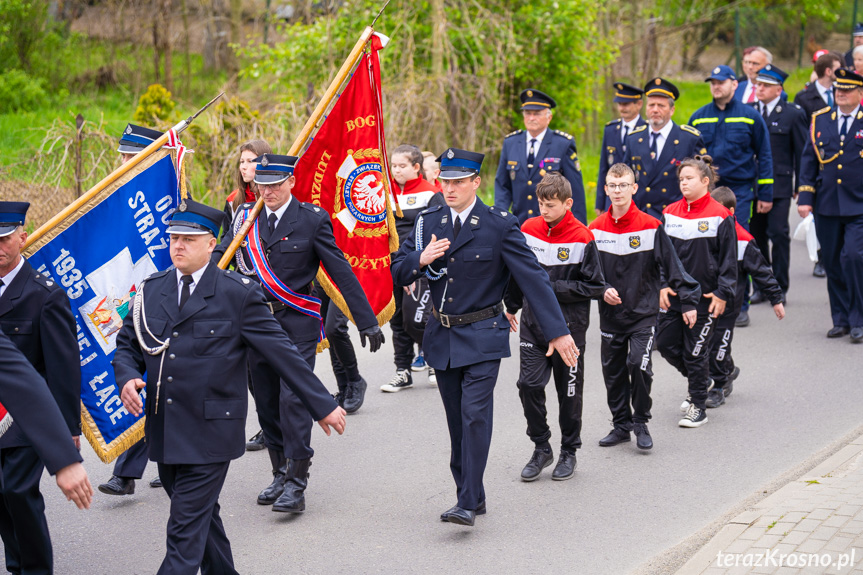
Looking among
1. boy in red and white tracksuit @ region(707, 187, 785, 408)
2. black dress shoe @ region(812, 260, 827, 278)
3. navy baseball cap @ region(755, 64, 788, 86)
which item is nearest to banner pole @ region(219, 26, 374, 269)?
boy in red and white tracksuit @ region(707, 187, 785, 408)

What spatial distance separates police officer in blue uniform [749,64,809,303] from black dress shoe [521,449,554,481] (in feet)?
18.4

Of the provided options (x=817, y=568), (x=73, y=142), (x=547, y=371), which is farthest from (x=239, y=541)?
(x=73, y=142)

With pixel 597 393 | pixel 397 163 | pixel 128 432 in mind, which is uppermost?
pixel 397 163

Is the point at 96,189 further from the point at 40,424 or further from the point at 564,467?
the point at 564,467

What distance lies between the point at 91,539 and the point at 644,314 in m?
3.87

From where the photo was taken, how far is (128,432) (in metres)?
6.07

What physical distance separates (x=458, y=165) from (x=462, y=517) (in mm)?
2032

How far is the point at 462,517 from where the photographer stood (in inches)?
228

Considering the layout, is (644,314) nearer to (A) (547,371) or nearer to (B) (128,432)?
(A) (547,371)

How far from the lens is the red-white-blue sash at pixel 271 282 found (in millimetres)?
6363

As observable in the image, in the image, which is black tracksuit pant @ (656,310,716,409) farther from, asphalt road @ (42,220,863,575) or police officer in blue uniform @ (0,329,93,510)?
Answer: police officer in blue uniform @ (0,329,93,510)

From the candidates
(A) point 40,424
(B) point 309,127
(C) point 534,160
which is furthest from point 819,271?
(A) point 40,424

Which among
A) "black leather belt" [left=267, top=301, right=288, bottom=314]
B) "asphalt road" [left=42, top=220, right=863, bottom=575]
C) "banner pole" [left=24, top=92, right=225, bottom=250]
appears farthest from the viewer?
"black leather belt" [left=267, top=301, right=288, bottom=314]

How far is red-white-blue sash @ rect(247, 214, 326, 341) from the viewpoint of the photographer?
636 centimetres
